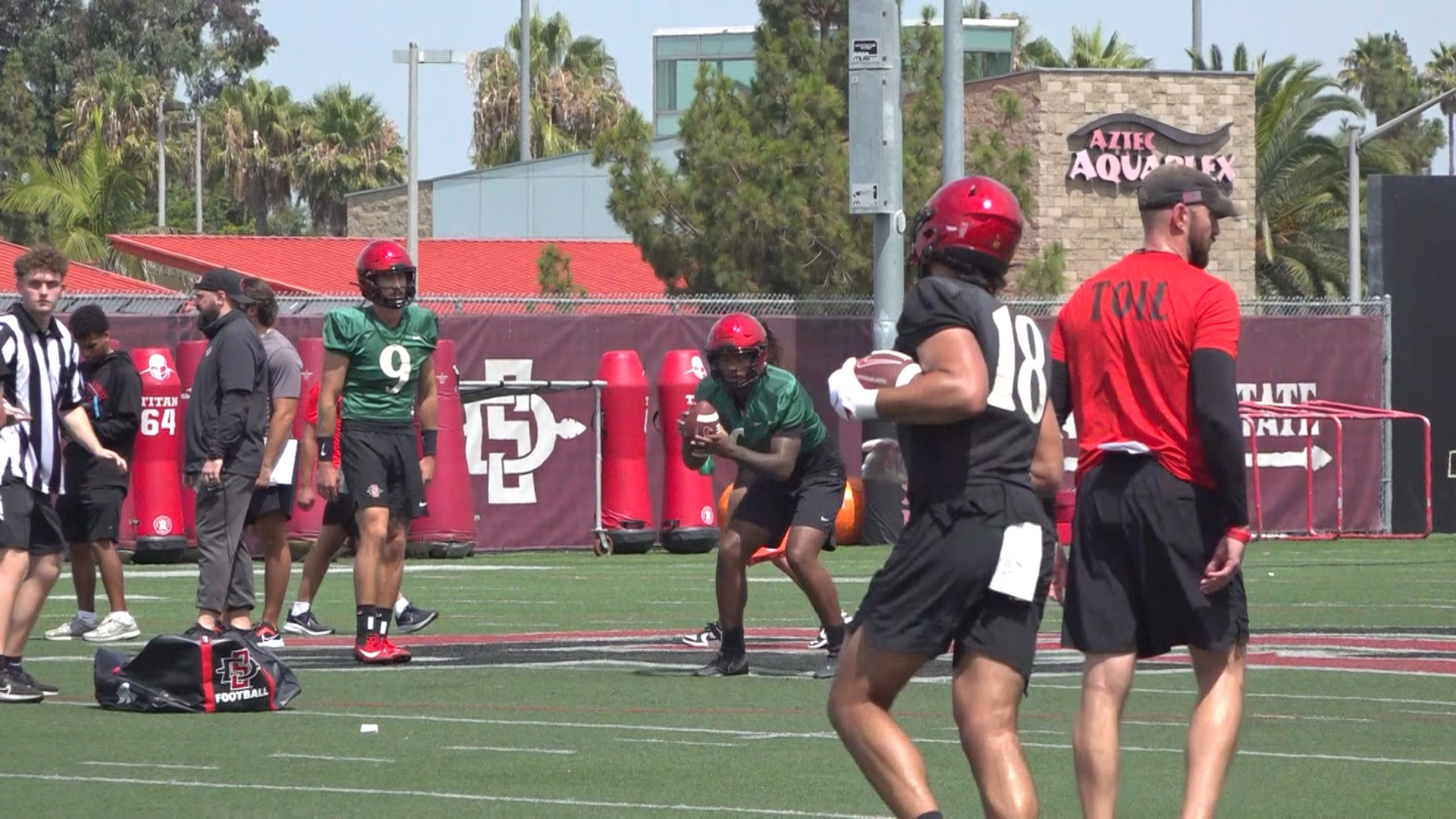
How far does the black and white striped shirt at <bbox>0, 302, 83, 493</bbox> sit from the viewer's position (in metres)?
10.5

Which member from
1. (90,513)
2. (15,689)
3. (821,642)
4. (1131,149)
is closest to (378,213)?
(1131,149)

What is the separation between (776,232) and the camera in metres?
35.2

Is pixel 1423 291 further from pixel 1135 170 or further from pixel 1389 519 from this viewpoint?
pixel 1135 170

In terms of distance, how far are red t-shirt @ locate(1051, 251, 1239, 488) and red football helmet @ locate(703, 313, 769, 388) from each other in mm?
4662

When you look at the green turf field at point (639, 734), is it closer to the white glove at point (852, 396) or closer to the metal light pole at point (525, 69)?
the white glove at point (852, 396)

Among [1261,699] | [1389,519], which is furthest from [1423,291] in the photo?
[1261,699]

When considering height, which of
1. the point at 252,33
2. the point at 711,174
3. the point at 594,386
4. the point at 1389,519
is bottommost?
the point at 1389,519

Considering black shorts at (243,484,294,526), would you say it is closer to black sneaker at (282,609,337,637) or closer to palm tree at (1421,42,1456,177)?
black sneaker at (282,609,337,637)

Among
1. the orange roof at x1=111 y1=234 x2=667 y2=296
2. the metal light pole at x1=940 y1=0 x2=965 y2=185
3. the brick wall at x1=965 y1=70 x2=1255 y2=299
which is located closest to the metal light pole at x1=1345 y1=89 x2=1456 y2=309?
the brick wall at x1=965 y1=70 x2=1255 y2=299

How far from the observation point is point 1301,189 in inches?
2064

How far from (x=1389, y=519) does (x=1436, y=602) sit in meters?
11.1

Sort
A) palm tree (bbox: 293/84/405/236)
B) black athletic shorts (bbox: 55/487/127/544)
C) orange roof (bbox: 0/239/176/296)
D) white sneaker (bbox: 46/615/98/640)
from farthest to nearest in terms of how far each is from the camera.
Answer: palm tree (bbox: 293/84/405/236), orange roof (bbox: 0/239/176/296), white sneaker (bbox: 46/615/98/640), black athletic shorts (bbox: 55/487/127/544)

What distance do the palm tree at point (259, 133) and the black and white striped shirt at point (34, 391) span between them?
6492 cm

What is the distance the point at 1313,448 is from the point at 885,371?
22.5 meters
